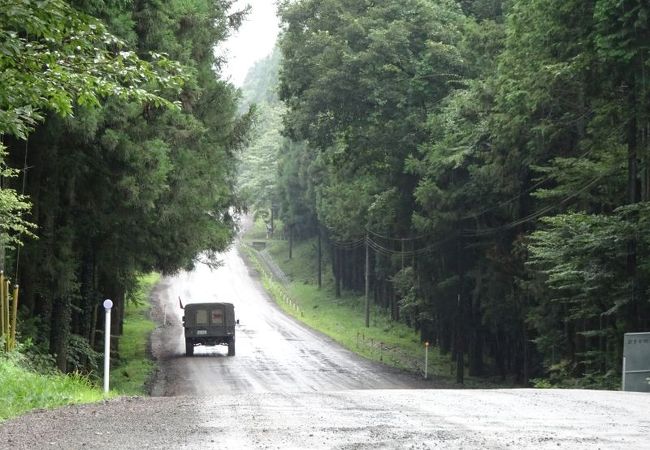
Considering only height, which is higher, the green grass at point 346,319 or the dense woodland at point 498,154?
the dense woodland at point 498,154

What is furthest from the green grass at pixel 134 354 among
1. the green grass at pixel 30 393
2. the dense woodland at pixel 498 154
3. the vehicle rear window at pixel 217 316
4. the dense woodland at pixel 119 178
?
the dense woodland at pixel 498 154

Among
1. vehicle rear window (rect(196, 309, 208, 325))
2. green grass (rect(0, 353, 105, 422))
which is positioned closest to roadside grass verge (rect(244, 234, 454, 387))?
vehicle rear window (rect(196, 309, 208, 325))

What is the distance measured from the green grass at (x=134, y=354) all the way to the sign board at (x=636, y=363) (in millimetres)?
11573

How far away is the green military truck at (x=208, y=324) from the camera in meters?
42.7

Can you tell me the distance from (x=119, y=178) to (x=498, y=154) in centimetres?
1631

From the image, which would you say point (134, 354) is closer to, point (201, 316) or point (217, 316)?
point (201, 316)

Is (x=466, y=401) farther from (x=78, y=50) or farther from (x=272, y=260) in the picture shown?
(x=272, y=260)

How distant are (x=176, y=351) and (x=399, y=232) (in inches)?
554

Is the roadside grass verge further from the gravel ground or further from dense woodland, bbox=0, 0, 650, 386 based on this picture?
the gravel ground

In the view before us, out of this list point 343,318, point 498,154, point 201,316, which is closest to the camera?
point 498,154

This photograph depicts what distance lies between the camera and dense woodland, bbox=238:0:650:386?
1000 inches

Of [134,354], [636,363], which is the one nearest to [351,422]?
[636,363]

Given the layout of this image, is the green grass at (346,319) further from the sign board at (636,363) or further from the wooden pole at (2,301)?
the wooden pole at (2,301)

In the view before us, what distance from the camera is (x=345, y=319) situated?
6969 centimetres
